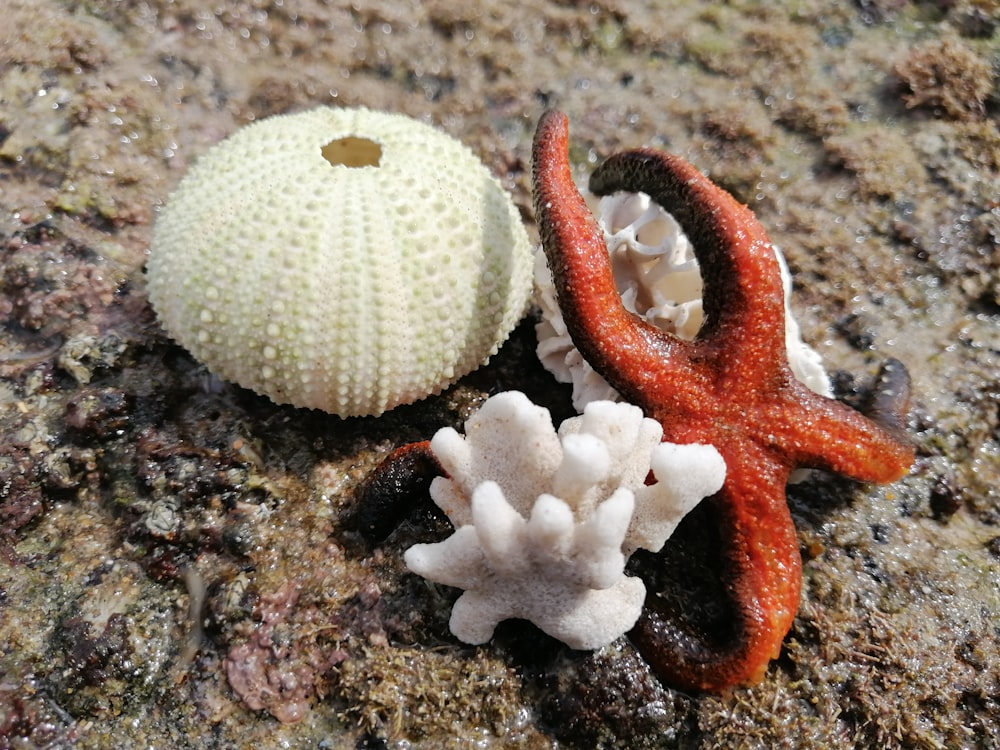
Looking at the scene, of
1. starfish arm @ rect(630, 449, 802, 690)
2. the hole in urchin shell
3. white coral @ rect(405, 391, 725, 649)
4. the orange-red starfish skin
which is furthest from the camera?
the hole in urchin shell

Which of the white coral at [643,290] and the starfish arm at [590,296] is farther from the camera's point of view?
the white coral at [643,290]

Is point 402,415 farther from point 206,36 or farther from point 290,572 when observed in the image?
point 206,36

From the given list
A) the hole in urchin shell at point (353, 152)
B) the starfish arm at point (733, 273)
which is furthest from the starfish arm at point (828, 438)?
the hole in urchin shell at point (353, 152)

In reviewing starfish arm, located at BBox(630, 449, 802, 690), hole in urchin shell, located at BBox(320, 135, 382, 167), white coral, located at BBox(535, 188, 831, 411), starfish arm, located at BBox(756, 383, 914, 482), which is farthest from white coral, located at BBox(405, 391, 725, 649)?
hole in urchin shell, located at BBox(320, 135, 382, 167)

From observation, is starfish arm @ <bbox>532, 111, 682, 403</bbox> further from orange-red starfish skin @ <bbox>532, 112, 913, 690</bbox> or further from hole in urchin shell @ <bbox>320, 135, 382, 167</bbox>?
hole in urchin shell @ <bbox>320, 135, 382, 167</bbox>

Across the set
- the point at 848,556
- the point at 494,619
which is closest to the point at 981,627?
the point at 848,556

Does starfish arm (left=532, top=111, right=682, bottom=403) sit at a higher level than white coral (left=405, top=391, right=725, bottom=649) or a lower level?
higher

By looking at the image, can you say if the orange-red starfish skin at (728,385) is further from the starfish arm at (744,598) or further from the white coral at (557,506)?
the white coral at (557,506)
